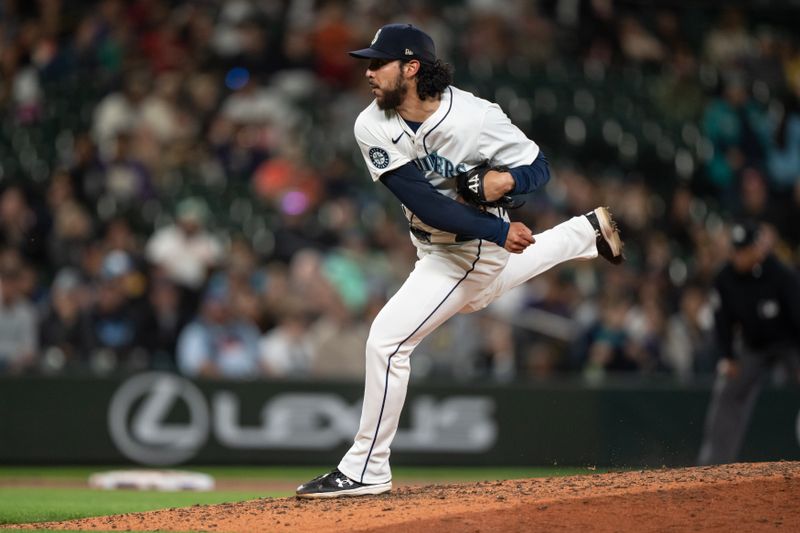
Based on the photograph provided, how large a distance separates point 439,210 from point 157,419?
5995 mm

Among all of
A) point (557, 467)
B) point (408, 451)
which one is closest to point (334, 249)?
point (408, 451)

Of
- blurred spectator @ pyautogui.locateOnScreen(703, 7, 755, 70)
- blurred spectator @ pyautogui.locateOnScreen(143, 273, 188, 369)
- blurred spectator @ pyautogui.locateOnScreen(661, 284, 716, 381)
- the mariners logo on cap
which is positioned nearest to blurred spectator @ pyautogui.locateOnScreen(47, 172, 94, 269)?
blurred spectator @ pyautogui.locateOnScreen(143, 273, 188, 369)

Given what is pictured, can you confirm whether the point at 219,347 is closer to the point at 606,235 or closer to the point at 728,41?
the point at 606,235

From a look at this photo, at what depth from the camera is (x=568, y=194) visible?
14.0 metres

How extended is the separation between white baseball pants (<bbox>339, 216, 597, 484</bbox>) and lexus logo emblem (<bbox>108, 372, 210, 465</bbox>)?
5.24m

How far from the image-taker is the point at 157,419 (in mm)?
Answer: 11312

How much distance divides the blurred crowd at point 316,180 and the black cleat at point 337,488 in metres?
5.22

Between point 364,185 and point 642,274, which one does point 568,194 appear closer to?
point 642,274

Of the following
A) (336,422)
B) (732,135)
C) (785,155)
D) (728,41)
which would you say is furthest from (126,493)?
(728,41)

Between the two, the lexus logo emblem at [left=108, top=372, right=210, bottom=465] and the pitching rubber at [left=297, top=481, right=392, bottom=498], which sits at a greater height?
the lexus logo emblem at [left=108, top=372, right=210, bottom=465]

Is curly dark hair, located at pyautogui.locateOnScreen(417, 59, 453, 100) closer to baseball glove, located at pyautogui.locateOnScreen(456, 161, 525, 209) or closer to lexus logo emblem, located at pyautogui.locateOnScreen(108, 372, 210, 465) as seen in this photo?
baseball glove, located at pyautogui.locateOnScreen(456, 161, 525, 209)

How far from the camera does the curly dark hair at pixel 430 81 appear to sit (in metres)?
6.18

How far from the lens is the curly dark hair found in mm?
6176

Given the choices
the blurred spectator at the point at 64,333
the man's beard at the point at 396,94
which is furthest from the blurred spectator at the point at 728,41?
the man's beard at the point at 396,94
